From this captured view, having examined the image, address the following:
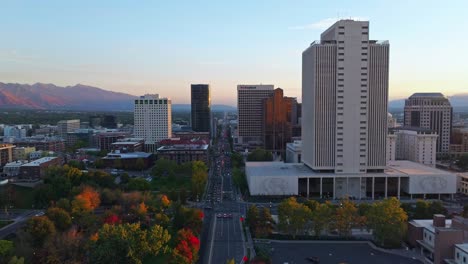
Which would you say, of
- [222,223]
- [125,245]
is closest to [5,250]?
[125,245]

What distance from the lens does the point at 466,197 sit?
6400 cm

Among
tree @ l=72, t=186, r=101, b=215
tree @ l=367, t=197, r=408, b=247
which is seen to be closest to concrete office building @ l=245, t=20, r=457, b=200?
tree @ l=367, t=197, r=408, b=247

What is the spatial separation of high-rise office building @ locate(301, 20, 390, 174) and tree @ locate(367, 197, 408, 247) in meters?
22.2

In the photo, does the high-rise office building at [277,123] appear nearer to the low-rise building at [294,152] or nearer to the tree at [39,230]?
the low-rise building at [294,152]

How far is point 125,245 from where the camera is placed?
1243 inches

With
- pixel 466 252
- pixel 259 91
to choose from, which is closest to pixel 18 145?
pixel 259 91

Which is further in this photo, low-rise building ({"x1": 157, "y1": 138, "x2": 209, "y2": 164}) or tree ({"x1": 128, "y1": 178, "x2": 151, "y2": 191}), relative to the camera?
low-rise building ({"x1": 157, "y1": 138, "x2": 209, "y2": 164})

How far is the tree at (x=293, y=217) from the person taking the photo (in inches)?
1665

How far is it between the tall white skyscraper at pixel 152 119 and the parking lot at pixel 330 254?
3613 inches

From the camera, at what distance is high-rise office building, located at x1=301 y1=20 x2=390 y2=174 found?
6162 centimetres

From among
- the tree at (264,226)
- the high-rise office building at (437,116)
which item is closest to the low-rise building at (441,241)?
the tree at (264,226)

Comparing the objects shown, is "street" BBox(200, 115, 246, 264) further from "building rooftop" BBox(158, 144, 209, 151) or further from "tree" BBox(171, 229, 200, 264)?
"building rooftop" BBox(158, 144, 209, 151)

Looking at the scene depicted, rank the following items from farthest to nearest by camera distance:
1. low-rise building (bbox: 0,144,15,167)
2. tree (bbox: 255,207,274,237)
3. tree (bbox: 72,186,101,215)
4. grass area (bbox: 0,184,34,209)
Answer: low-rise building (bbox: 0,144,15,167) → grass area (bbox: 0,184,34,209) → tree (bbox: 72,186,101,215) → tree (bbox: 255,207,274,237)

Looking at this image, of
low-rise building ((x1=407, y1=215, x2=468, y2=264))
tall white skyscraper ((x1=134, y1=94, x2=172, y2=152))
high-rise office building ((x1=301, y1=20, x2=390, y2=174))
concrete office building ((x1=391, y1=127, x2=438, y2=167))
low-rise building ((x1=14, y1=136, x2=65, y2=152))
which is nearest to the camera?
low-rise building ((x1=407, y1=215, x2=468, y2=264))
